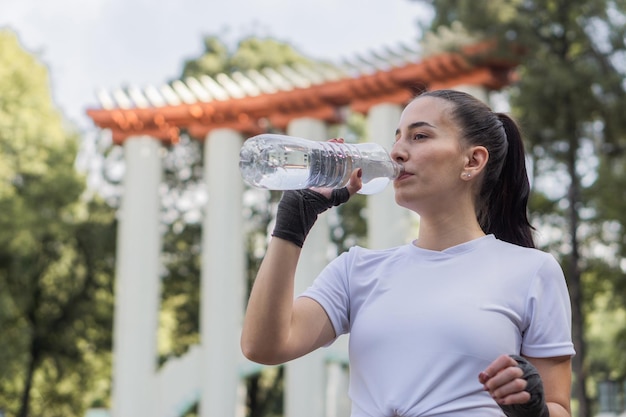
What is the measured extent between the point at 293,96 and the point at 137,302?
3.10m

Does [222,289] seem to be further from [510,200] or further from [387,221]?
[510,200]

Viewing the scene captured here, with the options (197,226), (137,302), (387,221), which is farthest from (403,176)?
(197,226)

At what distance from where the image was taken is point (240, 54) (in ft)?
62.8

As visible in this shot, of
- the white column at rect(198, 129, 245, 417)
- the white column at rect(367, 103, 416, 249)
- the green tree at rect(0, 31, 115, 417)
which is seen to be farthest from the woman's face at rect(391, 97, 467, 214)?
the green tree at rect(0, 31, 115, 417)

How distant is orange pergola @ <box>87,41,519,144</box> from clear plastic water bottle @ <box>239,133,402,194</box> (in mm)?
8024

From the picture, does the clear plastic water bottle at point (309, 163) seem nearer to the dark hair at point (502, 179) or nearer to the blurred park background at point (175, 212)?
the dark hair at point (502, 179)

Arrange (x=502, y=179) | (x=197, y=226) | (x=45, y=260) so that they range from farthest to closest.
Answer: (x=45, y=260), (x=197, y=226), (x=502, y=179)

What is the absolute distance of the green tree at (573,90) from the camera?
37.9 ft

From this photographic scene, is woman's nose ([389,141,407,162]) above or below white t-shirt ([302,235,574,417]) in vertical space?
above

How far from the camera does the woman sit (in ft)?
5.65

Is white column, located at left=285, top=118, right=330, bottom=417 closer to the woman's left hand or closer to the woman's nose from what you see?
the woman's nose

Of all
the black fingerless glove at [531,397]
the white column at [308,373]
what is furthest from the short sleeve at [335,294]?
the white column at [308,373]

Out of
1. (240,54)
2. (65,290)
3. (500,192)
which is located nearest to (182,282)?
(65,290)

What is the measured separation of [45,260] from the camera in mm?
19547
